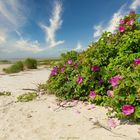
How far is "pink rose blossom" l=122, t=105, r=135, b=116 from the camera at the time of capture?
161 inches

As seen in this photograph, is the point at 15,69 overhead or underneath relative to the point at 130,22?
underneath

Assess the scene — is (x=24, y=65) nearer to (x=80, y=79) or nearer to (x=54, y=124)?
(x=80, y=79)

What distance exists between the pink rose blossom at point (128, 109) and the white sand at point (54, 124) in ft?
0.75

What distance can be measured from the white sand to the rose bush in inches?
13.1

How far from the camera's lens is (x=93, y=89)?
5934 mm

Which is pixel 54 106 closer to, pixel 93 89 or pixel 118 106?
pixel 93 89

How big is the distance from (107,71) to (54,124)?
1.68 m

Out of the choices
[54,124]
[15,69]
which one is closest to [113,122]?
[54,124]

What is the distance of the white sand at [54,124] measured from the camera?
4.06 meters

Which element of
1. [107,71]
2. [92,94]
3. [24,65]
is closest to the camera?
[107,71]

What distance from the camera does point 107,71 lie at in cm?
553

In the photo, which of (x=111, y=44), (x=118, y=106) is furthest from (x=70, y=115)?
(x=111, y=44)

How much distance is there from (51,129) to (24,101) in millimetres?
2485

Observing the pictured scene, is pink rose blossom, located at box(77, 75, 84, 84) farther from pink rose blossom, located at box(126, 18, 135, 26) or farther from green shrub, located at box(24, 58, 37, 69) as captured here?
green shrub, located at box(24, 58, 37, 69)
